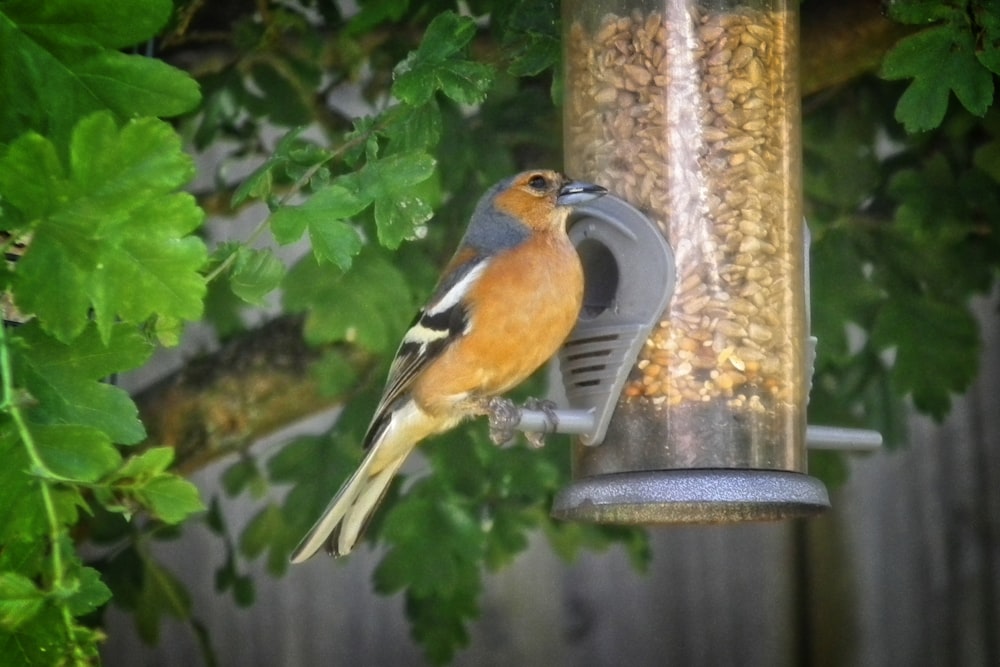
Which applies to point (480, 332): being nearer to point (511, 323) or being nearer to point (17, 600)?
point (511, 323)

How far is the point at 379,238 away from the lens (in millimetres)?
3229

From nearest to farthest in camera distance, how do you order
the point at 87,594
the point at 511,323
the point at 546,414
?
the point at 87,594 < the point at 546,414 < the point at 511,323

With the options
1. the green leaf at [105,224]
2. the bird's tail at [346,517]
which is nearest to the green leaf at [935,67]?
the bird's tail at [346,517]

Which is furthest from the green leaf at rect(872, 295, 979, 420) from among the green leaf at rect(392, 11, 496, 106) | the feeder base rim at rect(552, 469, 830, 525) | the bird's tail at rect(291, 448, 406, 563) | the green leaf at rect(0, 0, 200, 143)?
the green leaf at rect(0, 0, 200, 143)

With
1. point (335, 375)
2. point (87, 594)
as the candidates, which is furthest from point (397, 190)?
point (335, 375)

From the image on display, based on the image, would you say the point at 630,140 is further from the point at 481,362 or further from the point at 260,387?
the point at 260,387

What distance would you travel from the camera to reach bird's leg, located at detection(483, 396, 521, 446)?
3.76 m

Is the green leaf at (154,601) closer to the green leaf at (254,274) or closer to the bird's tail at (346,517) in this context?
the bird's tail at (346,517)

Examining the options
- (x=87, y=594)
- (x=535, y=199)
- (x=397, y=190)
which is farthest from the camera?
(x=535, y=199)

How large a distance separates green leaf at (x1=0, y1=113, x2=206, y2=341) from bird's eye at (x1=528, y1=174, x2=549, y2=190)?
167 centimetres

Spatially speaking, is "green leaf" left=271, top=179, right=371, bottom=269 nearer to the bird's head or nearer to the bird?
the bird

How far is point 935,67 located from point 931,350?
1.20m

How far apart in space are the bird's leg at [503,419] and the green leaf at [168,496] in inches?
44.5

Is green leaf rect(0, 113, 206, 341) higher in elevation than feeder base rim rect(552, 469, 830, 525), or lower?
higher
